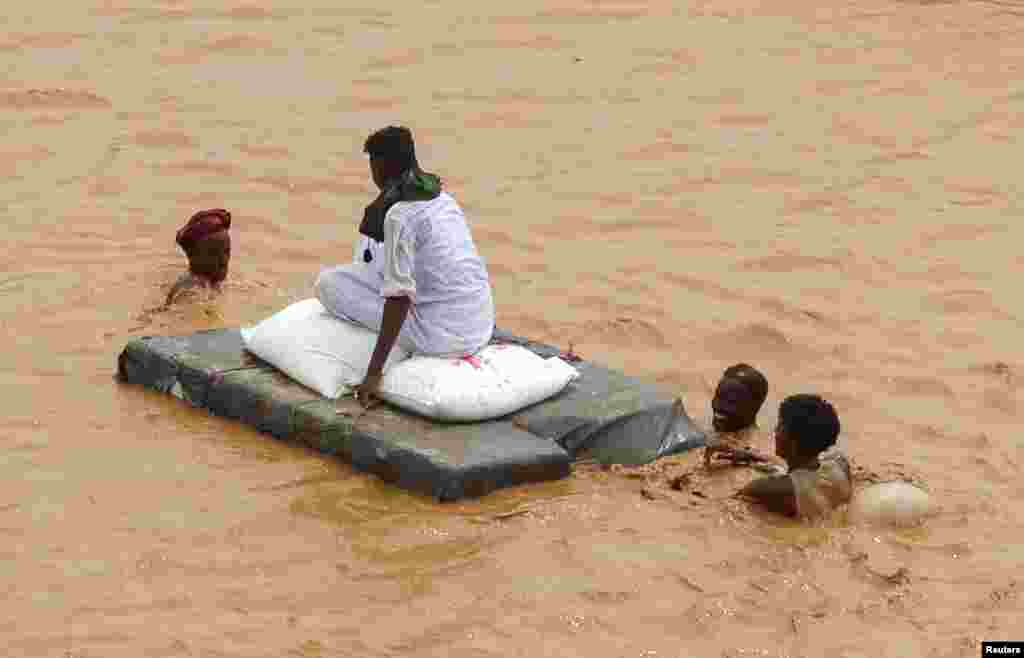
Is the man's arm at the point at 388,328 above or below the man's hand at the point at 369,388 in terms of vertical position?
above

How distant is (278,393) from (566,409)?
1154 mm

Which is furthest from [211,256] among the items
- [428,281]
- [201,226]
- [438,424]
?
[438,424]

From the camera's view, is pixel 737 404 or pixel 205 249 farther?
pixel 205 249

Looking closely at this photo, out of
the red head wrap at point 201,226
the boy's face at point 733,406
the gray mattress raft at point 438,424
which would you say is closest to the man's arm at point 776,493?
the gray mattress raft at point 438,424

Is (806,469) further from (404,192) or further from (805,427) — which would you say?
(404,192)

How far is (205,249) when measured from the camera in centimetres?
977

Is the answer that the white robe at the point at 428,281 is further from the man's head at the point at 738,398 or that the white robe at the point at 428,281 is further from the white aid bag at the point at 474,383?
the man's head at the point at 738,398

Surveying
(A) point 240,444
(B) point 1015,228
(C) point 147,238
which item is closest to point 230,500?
(A) point 240,444

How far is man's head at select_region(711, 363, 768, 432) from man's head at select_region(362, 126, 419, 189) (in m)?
1.55

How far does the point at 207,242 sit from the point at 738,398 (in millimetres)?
2843

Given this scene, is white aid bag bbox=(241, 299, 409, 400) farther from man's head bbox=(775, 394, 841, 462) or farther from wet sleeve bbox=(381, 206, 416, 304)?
man's head bbox=(775, 394, 841, 462)

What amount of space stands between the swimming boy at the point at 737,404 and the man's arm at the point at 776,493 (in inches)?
21.9

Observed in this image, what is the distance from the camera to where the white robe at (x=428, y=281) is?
26.5 ft

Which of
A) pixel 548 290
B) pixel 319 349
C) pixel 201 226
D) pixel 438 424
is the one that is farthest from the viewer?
pixel 548 290
